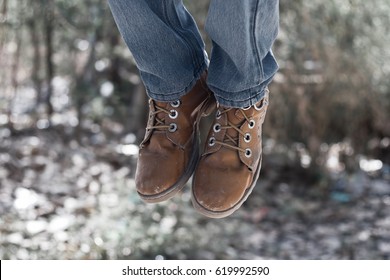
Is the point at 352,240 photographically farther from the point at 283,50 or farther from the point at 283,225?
the point at 283,50

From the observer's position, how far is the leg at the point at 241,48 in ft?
4.61

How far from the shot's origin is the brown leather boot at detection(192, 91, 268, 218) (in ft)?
5.23

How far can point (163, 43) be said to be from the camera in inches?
60.6

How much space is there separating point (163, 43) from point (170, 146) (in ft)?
0.85

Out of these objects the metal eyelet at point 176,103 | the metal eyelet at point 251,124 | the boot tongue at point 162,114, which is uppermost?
the metal eyelet at point 176,103

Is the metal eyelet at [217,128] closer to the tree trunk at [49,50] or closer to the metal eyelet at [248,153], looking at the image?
the metal eyelet at [248,153]

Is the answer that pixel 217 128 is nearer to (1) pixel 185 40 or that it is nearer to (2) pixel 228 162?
(2) pixel 228 162

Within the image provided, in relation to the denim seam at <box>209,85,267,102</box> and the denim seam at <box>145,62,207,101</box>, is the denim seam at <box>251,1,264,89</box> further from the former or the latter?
the denim seam at <box>145,62,207,101</box>

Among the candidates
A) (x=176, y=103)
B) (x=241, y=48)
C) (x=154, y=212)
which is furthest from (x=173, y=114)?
(x=154, y=212)

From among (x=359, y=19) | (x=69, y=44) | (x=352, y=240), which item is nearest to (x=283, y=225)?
(x=352, y=240)

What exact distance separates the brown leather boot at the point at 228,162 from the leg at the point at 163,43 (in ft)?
0.42

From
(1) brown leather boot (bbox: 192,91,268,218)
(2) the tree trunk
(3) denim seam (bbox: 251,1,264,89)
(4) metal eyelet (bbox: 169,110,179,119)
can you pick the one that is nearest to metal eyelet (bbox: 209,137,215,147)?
(1) brown leather boot (bbox: 192,91,268,218)

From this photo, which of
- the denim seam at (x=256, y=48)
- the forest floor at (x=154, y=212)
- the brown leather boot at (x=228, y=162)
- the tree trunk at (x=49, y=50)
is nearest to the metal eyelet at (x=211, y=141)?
the brown leather boot at (x=228, y=162)

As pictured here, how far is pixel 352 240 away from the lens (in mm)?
3412
